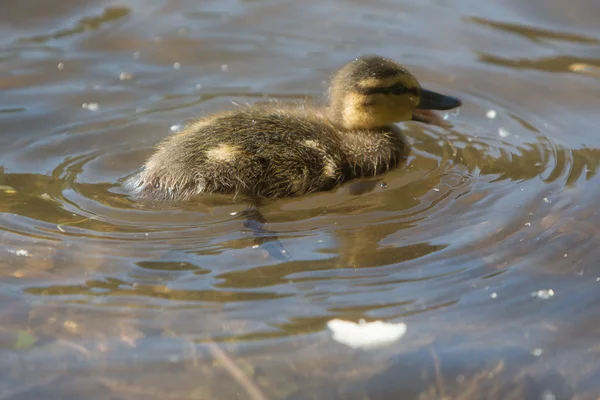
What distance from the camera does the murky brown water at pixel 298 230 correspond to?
2736 millimetres

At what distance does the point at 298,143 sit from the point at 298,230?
51 cm

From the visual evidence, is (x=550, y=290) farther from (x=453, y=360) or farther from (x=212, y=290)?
(x=212, y=290)

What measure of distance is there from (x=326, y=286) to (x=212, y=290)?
0.43 m

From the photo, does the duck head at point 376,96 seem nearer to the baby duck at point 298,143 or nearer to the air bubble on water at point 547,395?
the baby duck at point 298,143

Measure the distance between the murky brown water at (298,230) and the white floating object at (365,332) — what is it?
0.12 feet

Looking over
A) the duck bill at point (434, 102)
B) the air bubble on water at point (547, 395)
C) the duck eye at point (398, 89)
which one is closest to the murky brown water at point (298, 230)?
the air bubble on water at point (547, 395)

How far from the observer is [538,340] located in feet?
9.46

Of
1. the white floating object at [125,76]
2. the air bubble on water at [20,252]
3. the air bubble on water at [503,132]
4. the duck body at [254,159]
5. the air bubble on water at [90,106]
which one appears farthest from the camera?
the white floating object at [125,76]

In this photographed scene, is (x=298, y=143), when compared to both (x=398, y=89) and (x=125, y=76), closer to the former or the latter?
(x=398, y=89)

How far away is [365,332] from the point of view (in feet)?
9.43

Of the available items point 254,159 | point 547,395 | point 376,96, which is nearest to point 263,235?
point 254,159

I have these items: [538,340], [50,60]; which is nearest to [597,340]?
[538,340]

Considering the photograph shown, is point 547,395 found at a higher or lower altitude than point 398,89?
lower

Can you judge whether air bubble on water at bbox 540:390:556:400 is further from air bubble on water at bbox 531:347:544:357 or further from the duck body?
the duck body
